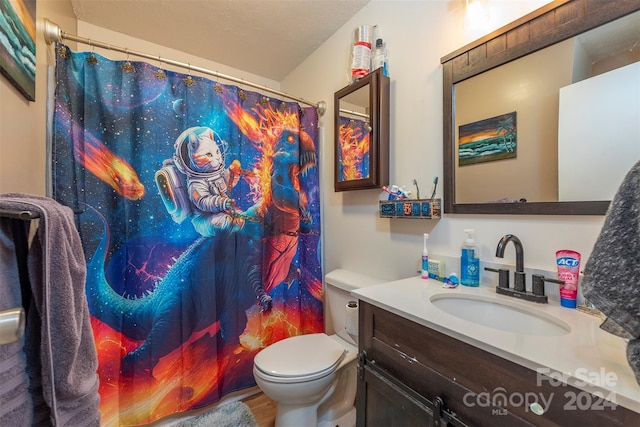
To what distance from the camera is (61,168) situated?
1.12 metres

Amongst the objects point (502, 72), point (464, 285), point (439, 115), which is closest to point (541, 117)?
point (502, 72)

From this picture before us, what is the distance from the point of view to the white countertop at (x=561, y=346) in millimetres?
476

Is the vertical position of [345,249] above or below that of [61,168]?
below

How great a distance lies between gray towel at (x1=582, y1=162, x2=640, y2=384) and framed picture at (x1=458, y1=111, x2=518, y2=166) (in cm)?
58

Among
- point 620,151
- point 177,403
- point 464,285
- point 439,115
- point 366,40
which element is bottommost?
point 177,403

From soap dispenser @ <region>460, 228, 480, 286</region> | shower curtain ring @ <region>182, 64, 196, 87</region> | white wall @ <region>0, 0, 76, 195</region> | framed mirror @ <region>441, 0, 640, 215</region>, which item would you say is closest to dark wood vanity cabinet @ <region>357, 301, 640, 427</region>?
soap dispenser @ <region>460, 228, 480, 286</region>

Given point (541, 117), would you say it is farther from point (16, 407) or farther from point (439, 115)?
point (16, 407)

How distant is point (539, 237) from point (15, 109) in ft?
5.64

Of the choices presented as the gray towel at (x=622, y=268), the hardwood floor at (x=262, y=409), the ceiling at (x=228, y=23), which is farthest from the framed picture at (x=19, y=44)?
the hardwood floor at (x=262, y=409)

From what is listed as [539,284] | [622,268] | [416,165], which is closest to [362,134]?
[416,165]

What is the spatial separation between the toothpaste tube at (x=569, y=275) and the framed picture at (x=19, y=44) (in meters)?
1.64

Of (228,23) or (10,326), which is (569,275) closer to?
(10,326)

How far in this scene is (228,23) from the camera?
1.65 metres

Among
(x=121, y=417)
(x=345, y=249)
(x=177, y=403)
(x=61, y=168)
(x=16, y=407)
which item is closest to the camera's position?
(x=16, y=407)
